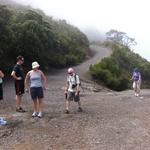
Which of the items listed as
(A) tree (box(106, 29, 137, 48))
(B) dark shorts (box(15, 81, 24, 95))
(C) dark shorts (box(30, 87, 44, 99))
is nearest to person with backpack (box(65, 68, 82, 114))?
(C) dark shorts (box(30, 87, 44, 99))

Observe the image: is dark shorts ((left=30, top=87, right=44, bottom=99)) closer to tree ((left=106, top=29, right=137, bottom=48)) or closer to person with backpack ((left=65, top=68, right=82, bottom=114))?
person with backpack ((left=65, top=68, right=82, bottom=114))

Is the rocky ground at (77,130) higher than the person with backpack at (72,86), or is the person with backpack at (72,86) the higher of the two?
the person with backpack at (72,86)

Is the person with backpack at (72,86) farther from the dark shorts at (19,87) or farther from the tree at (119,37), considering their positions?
the tree at (119,37)

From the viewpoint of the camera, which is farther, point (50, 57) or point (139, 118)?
point (50, 57)

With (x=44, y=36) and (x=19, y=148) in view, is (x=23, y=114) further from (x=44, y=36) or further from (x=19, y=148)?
(x=44, y=36)

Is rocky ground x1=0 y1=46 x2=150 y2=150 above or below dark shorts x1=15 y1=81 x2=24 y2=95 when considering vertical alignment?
below

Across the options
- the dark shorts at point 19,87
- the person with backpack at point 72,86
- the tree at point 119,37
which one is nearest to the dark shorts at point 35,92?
the dark shorts at point 19,87

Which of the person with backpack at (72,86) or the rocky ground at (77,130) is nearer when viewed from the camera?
the rocky ground at (77,130)

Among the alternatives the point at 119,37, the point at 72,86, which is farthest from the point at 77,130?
the point at 119,37

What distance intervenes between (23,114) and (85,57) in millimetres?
33007

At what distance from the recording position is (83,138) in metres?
7.09

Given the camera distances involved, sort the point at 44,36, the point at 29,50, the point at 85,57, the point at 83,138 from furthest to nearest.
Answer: the point at 85,57, the point at 44,36, the point at 29,50, the point at 83,138

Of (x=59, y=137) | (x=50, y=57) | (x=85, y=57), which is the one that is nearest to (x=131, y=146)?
(x=59, y=137)

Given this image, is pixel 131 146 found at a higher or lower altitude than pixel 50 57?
lower
